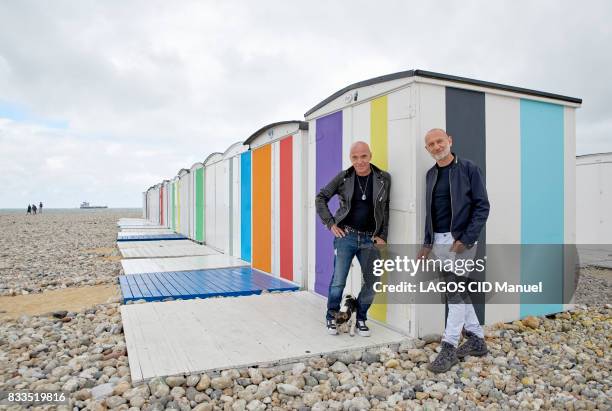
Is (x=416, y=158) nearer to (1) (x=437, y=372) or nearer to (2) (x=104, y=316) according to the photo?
(1) (x=437, y=372)

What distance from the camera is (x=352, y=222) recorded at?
3738mm

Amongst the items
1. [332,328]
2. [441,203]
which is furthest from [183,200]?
[441,203]

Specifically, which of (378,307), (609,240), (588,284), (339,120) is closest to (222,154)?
(339,120)

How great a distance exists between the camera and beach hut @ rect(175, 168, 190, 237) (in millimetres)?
14703

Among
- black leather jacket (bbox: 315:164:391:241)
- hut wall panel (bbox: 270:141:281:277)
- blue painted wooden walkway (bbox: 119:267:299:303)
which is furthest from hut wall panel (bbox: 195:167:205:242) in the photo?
black leather jacket (bbox: 315:164:391:241)

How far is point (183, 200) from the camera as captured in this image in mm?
15586

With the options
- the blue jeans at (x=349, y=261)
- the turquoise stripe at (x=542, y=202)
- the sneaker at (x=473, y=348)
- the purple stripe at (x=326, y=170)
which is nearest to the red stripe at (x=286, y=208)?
the purple stripe at (x=326, y=170)

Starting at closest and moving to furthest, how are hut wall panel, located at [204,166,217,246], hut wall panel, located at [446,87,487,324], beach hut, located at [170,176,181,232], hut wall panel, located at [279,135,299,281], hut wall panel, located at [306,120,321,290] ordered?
1. hut wall panel, located at [446,87,487,324]
2. hut wall panel, located at [306,120,321,290]
3. hut wall panel, located at [279,135,299,281]
4. hut wall panel, located at [204,166,217,246]
5. beach hut, located at [170,176,181,232]

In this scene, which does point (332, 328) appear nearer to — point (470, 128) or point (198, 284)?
point (470, 128)

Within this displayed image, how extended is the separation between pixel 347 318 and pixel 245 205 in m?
4.88

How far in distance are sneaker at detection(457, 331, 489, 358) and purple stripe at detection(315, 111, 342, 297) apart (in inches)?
71.2

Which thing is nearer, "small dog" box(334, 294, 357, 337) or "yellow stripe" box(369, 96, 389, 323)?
"small dog" box(334, 294, 357, 337)

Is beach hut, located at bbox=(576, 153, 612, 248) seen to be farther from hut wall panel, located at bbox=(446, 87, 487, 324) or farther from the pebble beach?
hut wall panel, located at bbox=(446, 87, 487, 324)

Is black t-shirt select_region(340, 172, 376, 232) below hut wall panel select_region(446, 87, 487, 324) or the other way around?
below
